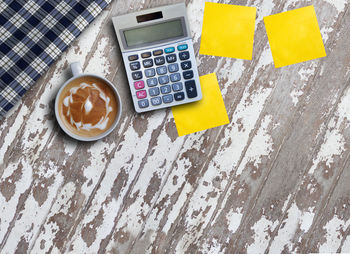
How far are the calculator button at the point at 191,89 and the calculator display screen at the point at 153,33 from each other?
0.09 m

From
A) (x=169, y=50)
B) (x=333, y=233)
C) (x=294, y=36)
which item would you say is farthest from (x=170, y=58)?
(x=333, y=233)

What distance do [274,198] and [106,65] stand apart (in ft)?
1.35

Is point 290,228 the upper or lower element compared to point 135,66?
lower

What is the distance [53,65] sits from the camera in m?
0.65

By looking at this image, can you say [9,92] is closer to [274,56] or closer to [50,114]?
[50,114]

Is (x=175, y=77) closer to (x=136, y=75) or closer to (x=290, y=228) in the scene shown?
(x=136, y=75)

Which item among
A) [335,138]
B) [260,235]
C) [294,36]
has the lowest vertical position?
[260,235]

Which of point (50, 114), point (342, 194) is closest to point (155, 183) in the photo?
point (50, 114)

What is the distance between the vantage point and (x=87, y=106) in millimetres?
625

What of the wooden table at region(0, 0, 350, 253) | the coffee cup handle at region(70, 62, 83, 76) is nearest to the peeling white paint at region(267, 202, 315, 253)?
the wooden table at region(0, 0, 350, 253)

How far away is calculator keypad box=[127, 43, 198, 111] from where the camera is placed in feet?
2.10

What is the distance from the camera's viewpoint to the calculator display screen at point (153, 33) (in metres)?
0.64

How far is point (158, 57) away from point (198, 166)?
8.6 inches

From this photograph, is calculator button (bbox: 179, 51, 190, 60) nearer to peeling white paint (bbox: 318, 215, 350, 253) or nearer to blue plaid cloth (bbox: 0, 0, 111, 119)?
blue plaid cloth (bbox: 0, 0, 111, 119)
